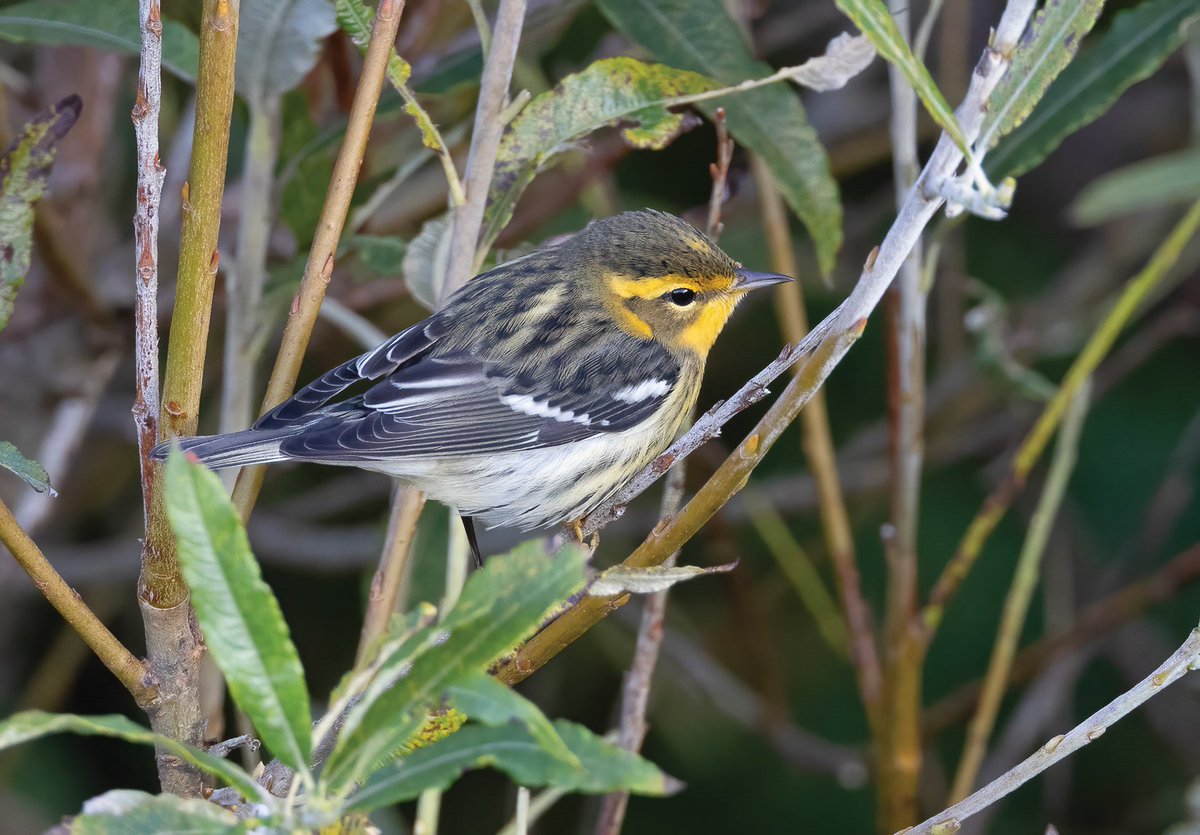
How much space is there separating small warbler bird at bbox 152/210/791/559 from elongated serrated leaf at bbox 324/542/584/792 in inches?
43.6

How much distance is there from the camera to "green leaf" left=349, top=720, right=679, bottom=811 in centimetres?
104

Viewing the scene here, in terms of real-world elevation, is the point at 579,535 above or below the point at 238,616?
above

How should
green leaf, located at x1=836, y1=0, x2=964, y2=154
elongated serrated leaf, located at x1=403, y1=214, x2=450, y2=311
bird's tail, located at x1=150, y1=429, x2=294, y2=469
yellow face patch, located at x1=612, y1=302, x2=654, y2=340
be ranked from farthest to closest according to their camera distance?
1. yellow face patch, located at x1=612, y1=302, x2=654, y2=340
2. elongated serrated leaf, located at x1=403, y1=214, x2=450, y2=311
3. bird's tail, located at x1=150, y1=429, x2=294, y2=469
4. green leaf, located at x1=836, y1=0, x2=964, y2=154

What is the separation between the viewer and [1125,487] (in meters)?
3.70

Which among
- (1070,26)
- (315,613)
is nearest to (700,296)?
(1070,26)

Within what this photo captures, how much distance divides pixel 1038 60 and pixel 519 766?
114cm

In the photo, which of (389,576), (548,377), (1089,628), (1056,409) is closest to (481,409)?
(548,377)

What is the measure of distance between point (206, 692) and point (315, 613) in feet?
4.42

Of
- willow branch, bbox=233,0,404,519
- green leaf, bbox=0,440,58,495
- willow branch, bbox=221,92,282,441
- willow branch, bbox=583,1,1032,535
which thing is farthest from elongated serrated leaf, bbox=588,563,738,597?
willow branch, bbox=221,92,282,441

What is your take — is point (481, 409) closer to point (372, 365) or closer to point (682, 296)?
point (372, 365)

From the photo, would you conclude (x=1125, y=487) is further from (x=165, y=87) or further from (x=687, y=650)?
(x=165, y=87)

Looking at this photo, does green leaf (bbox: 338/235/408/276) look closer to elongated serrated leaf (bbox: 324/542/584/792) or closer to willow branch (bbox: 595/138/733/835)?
willow branch (bbox: 595/138/733/835)

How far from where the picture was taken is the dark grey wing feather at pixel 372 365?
2.27 meters

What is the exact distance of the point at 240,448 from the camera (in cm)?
201
